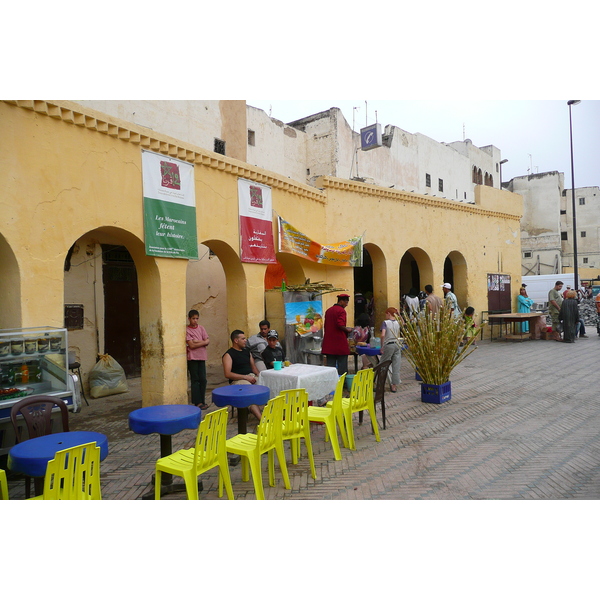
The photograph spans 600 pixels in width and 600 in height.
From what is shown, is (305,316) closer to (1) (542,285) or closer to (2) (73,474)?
(2) (73,474)

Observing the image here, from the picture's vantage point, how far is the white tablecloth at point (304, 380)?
6.40 meters

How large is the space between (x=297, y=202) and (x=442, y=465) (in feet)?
22.8

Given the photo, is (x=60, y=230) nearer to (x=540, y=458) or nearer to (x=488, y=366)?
(x=540, y=458)

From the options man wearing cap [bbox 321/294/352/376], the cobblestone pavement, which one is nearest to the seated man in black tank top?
the cobblestone pavement

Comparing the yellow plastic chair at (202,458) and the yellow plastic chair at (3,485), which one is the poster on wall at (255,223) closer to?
the yellow plastic chair at (202,458)

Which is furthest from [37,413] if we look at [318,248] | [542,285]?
[542,285]

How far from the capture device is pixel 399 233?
13.8 m

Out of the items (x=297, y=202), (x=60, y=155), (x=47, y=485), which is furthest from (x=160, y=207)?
(x=47, y=485)

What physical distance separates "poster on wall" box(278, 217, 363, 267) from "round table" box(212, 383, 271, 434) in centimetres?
488

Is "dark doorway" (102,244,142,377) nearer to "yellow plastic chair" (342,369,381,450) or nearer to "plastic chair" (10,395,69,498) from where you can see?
"plastic chair" (10,395,69,498)

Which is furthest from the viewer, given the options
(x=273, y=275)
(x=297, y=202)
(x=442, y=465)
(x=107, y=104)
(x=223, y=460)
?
(x=273, y=275)

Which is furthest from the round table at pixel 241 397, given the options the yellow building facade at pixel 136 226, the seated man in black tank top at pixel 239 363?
the yellow building facade at pixel 136 226

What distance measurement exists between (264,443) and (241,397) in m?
0.91

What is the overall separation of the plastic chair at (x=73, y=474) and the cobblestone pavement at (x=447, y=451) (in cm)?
139
